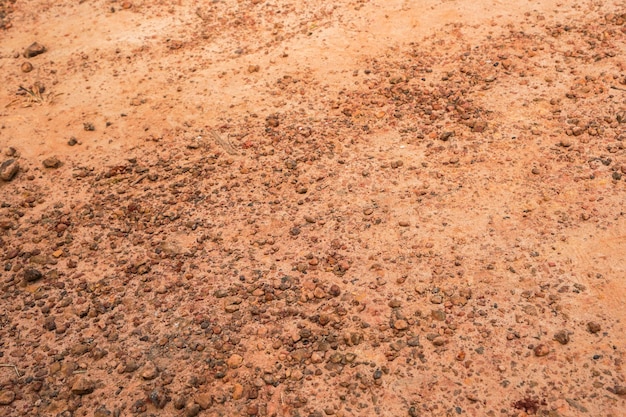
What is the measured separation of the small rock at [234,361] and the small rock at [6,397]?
0.99m

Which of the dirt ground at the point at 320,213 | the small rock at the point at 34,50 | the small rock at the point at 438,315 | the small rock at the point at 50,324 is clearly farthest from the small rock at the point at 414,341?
the small rock at the point at 34,50

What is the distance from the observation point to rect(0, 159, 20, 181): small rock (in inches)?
155

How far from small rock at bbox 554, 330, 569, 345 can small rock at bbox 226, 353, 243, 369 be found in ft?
4.65

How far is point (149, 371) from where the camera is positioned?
2664mm

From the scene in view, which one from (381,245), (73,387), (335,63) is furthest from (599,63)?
(73,387)

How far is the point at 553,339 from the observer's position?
261 cm

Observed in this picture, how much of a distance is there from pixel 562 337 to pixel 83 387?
7.02 feet

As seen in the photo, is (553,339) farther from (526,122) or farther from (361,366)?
(526,122)

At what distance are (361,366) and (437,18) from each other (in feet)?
10.4

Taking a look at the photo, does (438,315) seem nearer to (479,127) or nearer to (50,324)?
(479,127)

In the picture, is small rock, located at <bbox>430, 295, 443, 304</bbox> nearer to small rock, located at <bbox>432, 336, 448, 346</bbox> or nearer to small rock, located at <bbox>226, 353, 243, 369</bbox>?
small rock, located at <bbox>432, 336, 448, 346</bbox>

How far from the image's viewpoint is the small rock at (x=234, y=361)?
2662 millimetres

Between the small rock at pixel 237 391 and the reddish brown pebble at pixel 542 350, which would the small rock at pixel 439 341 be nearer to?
the reddish brown pebble at pixel 542 350

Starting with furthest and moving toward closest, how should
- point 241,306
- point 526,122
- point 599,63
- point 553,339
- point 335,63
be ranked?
1. point 335,63
2. point 599,63
3. point 526,122
4. point 241,306
5. point 553,339
